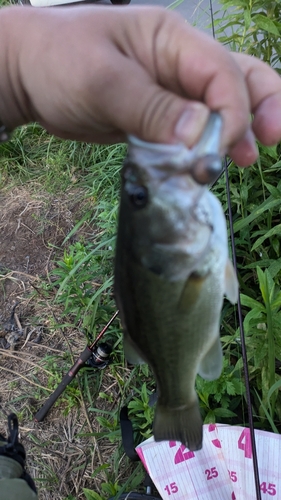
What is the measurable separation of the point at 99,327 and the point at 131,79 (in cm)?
212

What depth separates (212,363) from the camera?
131cm

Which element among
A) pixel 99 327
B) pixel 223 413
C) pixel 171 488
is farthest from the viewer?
pixel 99 327

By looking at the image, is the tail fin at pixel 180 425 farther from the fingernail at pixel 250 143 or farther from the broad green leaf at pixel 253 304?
the fingernail at pixel 250 143

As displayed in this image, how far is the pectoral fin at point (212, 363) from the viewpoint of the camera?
4.23 feet

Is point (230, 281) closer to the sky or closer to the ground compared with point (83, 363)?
closer to the sky

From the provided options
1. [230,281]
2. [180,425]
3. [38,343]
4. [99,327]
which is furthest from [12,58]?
[38,343]

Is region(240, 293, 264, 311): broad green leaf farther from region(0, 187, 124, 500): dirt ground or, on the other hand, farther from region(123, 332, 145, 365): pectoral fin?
region(0, 187, 124, 500): dirt ground

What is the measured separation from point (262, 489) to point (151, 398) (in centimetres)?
74

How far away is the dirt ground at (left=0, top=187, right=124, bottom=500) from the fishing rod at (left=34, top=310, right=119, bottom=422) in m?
0.09

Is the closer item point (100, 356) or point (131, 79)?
point (131, 79)

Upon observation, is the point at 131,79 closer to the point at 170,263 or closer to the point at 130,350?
the point at 170,263

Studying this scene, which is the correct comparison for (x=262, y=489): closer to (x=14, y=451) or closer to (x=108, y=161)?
(x=14, y=451)

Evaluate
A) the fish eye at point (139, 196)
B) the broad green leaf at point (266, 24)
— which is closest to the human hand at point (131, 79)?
the fish eye at point (139, 196)

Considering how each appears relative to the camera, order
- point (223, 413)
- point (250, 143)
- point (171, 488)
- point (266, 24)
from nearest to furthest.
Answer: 1. point (250, 143)
2. point (171, 488)
3. point (223, 413)
4. point (266, 24)
